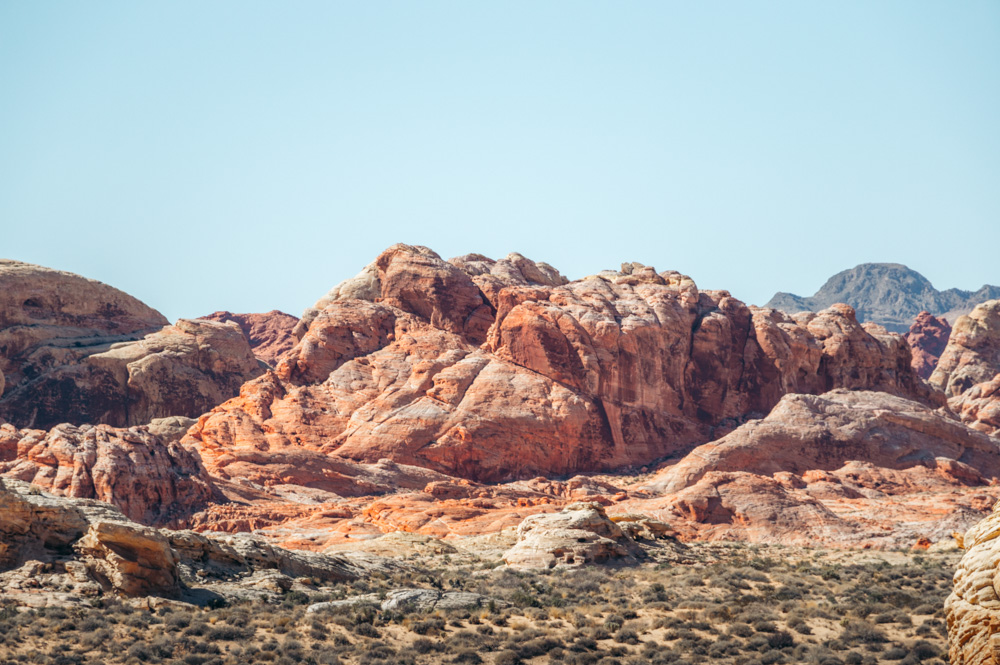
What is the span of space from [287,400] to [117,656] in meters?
44.5

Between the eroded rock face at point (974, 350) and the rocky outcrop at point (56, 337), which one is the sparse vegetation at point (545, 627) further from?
the eroded rock face at point (974, 350)

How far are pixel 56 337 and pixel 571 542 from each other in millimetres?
61774

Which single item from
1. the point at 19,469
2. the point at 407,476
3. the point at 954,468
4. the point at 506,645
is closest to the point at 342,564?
the point at 506,645

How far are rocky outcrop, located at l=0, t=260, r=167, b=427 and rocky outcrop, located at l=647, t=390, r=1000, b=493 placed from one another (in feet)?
146

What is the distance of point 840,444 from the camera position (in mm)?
67000

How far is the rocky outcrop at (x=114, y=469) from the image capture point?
48312 millimetres

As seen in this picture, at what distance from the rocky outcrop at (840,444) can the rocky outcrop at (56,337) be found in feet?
146

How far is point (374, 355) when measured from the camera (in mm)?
73438

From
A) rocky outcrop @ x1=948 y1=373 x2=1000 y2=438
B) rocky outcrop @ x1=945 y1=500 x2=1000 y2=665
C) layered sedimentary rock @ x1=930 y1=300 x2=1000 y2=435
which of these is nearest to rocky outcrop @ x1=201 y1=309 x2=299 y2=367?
layered sedimentary rock @ x1=930 y1=300 x2=1000 y2=435

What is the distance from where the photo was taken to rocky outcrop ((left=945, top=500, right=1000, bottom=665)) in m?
15.4

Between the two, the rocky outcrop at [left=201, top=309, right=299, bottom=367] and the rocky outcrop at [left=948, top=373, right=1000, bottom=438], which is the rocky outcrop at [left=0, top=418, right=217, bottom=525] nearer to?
the rocky outcrop at [left=948, top=373, right=1000, bottom=438]

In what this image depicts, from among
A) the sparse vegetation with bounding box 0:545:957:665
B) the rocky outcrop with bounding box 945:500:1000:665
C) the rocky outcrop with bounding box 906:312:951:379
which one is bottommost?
the sparse vegetation with bounding box 0:545:957:665

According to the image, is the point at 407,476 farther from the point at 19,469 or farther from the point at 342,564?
the point at 342,564

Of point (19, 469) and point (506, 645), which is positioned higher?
point (19, 469)
